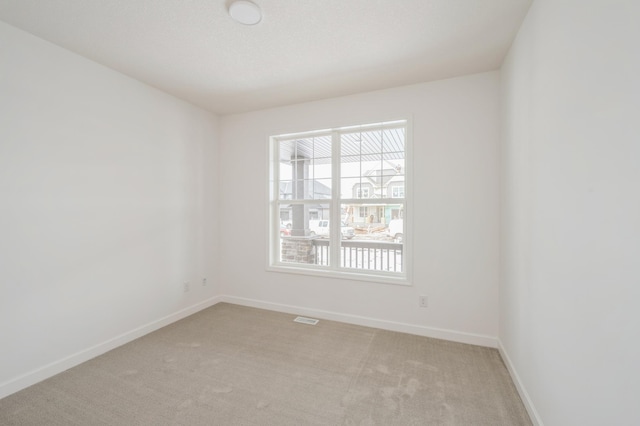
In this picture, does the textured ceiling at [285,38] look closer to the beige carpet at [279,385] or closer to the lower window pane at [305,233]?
the lower window pane at [305,233]

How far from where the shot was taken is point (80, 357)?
7.63 ft

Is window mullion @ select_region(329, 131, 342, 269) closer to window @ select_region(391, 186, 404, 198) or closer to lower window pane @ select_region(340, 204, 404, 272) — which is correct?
lower window pane @ select_region(340, 204, 404, 272)

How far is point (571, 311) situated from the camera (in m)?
1.26

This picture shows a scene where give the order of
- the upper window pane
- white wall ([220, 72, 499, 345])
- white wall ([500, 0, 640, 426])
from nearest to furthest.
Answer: white wall ([500, 0, 640, 426])
white wall ([220, 72, 499, 345])
the upper window pane

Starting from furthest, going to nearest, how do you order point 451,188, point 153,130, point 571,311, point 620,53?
point 153,130
point 451,188
point 571,311
point 620,53

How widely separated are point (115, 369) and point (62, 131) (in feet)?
6.58

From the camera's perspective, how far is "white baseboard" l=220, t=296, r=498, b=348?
2642 mm

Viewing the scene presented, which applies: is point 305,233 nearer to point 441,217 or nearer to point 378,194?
point 378,194

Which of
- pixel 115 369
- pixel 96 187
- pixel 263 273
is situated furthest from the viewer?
pixel 263 273

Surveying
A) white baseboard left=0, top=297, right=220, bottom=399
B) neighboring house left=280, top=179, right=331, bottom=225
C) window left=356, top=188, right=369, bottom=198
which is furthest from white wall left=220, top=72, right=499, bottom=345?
white baseboard left=0, top=297, right=220, bottom=399

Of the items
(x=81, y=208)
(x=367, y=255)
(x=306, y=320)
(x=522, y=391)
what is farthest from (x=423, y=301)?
(x=81, y=208)

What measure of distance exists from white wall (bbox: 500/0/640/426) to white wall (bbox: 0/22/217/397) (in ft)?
11.2

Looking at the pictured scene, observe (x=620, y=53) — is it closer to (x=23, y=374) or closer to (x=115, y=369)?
(x=115, y=369)

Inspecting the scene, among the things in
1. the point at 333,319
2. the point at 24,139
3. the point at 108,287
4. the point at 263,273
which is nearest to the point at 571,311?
the point at 333,319
